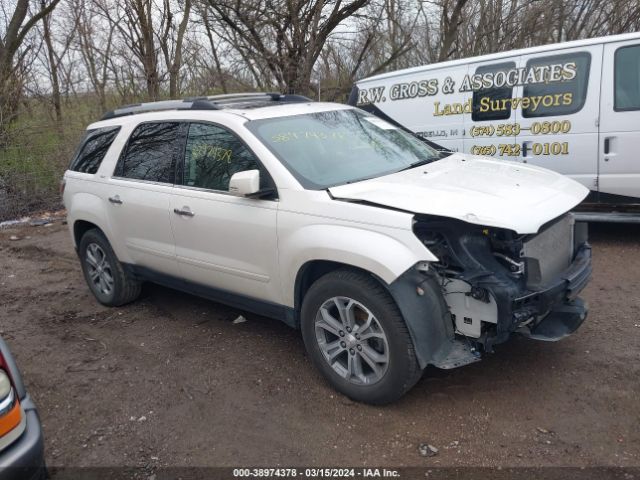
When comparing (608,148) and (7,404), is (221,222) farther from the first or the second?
(608,148)

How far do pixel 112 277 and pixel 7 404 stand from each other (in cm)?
296

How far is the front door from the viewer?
11.9 ft

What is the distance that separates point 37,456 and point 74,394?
154cm

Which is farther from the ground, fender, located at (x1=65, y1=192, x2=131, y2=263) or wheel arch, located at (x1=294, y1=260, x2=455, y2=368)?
fender, located at (x1=65, y1=192, x2=131, y2=263)

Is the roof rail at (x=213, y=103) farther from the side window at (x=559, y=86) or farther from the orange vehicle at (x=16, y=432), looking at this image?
the side window at (x=559, y=86)

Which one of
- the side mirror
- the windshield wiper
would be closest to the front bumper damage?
the windshield wiper

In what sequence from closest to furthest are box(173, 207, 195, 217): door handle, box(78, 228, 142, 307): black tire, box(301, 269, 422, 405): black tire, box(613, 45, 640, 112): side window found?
box(301, 269, 422, 405): black tire < box(173, 207, 195, 217): door handle < box(78, 228, 142, 307): black tire < box(613, 45, 640, 112): side window

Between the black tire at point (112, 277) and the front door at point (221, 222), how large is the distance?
105cm

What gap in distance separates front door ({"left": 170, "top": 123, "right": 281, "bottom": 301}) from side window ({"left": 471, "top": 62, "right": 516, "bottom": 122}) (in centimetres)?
376

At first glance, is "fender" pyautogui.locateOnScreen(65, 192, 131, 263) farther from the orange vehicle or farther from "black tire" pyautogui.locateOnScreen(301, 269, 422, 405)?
the orange vehicle

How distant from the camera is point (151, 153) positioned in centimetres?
459

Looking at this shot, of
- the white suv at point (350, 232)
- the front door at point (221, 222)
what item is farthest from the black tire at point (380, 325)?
the front door at point (221, 222)

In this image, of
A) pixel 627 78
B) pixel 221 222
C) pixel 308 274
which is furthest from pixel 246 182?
pixel 627 78

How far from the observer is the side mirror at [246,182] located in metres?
3.43
